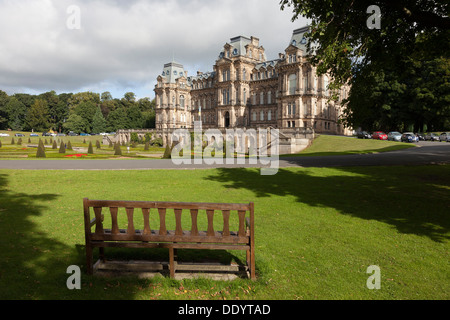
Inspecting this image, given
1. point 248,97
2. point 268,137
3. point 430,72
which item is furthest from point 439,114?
point 248,97

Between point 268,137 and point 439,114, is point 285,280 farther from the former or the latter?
point 439,114

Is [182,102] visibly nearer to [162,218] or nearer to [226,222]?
[162,218]

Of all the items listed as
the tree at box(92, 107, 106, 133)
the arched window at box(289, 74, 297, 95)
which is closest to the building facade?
the arched window at box(289, 74, 297, 95)

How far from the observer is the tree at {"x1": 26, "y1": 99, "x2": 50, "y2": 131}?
105 metres

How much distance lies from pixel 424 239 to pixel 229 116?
224 feet

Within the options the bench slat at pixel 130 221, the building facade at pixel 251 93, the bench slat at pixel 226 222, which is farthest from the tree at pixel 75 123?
the bench slat at pixel 226 222

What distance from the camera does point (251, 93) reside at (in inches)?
2918

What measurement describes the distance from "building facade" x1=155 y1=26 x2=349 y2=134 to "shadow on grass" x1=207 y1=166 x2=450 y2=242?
3099cm

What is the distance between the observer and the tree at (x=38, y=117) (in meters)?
105

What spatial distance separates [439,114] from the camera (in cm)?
4925

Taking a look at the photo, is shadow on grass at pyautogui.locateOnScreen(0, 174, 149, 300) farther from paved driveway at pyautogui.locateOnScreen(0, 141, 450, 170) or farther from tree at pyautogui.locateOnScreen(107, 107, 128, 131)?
tree at pyautogui.locateOnScreen(107, 107, 128, 131)

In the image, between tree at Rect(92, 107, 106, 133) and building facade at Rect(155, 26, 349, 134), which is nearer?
building facade at Rect(155, 26, 349, 134)
